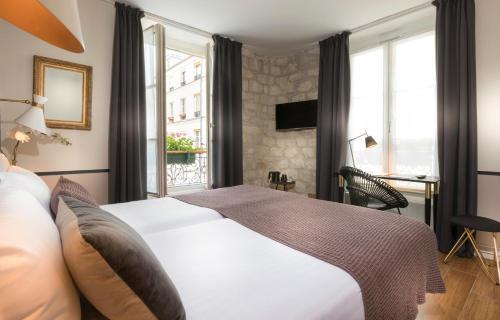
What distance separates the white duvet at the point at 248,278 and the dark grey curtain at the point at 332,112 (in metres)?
2.61

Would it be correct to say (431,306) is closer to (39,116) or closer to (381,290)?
(381,290)

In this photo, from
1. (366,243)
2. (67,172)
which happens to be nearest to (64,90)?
(67,172)

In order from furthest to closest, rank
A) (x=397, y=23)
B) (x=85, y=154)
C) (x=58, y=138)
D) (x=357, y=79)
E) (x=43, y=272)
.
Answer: (x=357, y=79)
(x=397, y=23)
(x=85, y=154)
(x=58, y=138)
(x=43, y=272)

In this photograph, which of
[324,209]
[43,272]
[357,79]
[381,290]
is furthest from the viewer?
[357,79]

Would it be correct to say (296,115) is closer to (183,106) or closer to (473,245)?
(473,245)

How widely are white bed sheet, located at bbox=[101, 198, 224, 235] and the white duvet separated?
0.32 ft

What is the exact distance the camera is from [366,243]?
1229 millimetres

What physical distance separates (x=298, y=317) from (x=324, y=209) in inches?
45.4

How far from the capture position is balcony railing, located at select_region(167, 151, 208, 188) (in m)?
4.44

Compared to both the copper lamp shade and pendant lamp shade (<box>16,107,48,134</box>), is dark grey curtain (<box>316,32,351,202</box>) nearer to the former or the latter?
the copper lamp shade

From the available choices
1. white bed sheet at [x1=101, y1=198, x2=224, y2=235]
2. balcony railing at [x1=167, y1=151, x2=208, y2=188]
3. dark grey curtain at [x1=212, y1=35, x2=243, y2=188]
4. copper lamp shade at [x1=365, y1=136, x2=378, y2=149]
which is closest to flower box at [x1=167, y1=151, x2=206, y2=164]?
balcony railing at [x1=167, y1=151, x2=208, y2=188]

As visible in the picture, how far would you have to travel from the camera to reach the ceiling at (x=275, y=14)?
2973 mm

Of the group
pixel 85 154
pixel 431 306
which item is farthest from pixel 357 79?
pixel 85 154

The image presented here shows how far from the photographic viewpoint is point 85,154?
283 centimetres
